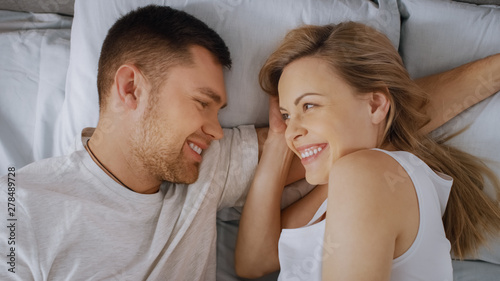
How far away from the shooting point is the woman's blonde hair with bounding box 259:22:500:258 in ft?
3.83

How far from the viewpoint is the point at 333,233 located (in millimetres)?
942

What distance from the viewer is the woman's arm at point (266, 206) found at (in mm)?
1351

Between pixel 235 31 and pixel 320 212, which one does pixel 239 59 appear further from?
pixel 320 212

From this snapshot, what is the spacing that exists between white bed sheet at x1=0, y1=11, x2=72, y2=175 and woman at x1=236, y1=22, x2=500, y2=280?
84 centimetres

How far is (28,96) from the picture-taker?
5.06ft

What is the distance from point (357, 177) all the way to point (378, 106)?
0.31 metres

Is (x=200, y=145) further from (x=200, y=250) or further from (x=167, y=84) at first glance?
(x=200, y=250)

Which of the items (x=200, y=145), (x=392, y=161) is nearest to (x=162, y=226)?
(x=200, y=145)

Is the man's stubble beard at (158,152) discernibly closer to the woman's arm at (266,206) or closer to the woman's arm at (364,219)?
the woman's arm at (266,206)

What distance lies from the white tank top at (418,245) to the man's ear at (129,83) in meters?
0.64

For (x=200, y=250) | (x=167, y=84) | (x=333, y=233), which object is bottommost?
(x=200, y=250)

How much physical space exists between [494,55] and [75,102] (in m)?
1.53

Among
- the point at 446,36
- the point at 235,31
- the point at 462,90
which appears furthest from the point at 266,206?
the point at 446,36

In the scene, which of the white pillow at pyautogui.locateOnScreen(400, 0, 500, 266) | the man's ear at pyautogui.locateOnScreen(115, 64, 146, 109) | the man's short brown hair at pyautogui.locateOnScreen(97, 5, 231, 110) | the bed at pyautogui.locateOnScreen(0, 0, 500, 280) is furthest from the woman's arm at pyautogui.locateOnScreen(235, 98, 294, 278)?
the white pillow at pyautogui.locateOnScreen(400, 0, 500, 266)
